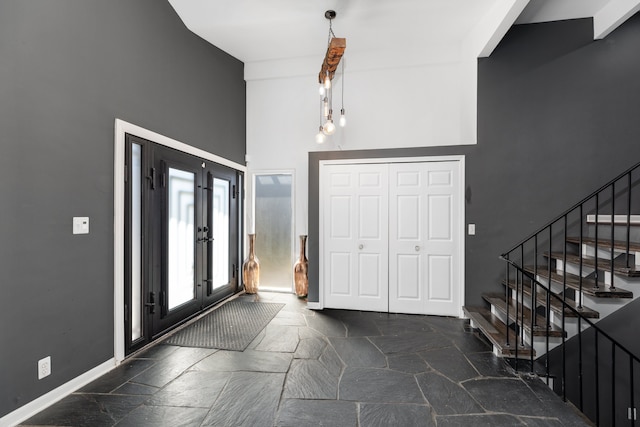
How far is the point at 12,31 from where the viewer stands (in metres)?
1.86

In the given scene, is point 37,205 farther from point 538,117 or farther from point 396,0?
point 538,117

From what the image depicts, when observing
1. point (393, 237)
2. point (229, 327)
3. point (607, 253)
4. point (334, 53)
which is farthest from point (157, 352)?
point (607, 253)

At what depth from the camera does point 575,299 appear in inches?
120

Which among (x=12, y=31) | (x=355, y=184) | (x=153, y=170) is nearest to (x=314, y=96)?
(x=355, y=184)

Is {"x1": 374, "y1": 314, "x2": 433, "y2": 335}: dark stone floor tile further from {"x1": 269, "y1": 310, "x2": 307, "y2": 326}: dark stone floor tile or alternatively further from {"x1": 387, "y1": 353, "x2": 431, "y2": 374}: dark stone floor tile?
{"x1": 269, "y1": 310, "x2": 307, "y2": 326}: dark stone floor tile

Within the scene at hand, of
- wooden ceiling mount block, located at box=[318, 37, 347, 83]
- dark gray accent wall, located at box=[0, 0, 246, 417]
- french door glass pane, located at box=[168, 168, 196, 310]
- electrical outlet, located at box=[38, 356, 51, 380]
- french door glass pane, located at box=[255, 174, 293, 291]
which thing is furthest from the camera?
french door glass pane, located at box=[255, 174, 293, 291]

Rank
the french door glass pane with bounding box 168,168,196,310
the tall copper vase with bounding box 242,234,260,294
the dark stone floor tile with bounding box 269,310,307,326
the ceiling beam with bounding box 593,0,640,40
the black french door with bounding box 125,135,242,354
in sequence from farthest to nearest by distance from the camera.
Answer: the tall copper vase with bounding box 242,234,260,294
the dark stone floor tile with bounding box 269,310,307,326
the french door glass pane with bounding box 168,168,196,310
the ceiling beam with bounding box 593,0,640,40
the black french door with bounding box 125,135,242,354

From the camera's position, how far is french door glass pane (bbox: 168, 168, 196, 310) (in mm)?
3326

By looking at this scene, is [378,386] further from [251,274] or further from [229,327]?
[251,274]

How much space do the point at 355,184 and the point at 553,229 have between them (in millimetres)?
2649

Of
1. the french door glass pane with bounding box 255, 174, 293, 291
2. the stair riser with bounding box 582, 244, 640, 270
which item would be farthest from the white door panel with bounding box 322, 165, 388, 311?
the stair riser with bounding box 582, 244, 640, 270

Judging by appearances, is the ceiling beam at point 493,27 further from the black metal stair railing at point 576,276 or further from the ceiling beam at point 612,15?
the black metal stair railing at point 576,276

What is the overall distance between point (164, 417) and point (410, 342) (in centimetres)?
237

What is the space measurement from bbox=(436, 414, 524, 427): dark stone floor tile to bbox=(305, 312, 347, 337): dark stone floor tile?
4.86 feet
